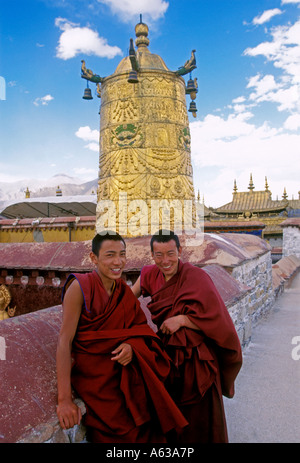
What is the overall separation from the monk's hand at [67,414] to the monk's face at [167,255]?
2.68 feet

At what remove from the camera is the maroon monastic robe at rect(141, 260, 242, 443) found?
1710mm

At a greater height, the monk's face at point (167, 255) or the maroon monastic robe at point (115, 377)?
the monk's face at point (167, 255)

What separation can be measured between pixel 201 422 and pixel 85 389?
0.73 metres

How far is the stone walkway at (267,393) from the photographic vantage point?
2.18 meters

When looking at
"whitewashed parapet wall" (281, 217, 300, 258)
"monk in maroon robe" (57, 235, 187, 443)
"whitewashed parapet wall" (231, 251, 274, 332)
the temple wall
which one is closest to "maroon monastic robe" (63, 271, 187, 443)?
"monk in maroon robe" (57, 235, 187, 443)

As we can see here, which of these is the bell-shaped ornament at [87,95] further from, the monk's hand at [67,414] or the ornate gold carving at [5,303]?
the monk's hand at [67,414]

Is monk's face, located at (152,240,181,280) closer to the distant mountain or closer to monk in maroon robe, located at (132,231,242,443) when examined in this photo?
monk in maroon robe, located at (132,231,242,443)

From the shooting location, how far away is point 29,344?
1.52m

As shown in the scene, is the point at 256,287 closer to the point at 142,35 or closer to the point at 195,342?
the point at 195,342

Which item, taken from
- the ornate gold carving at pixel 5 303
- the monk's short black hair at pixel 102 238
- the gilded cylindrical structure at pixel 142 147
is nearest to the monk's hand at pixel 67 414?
the monk's short black hair at pixel 102 238

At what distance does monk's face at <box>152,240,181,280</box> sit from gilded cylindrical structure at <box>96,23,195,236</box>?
144 inches
